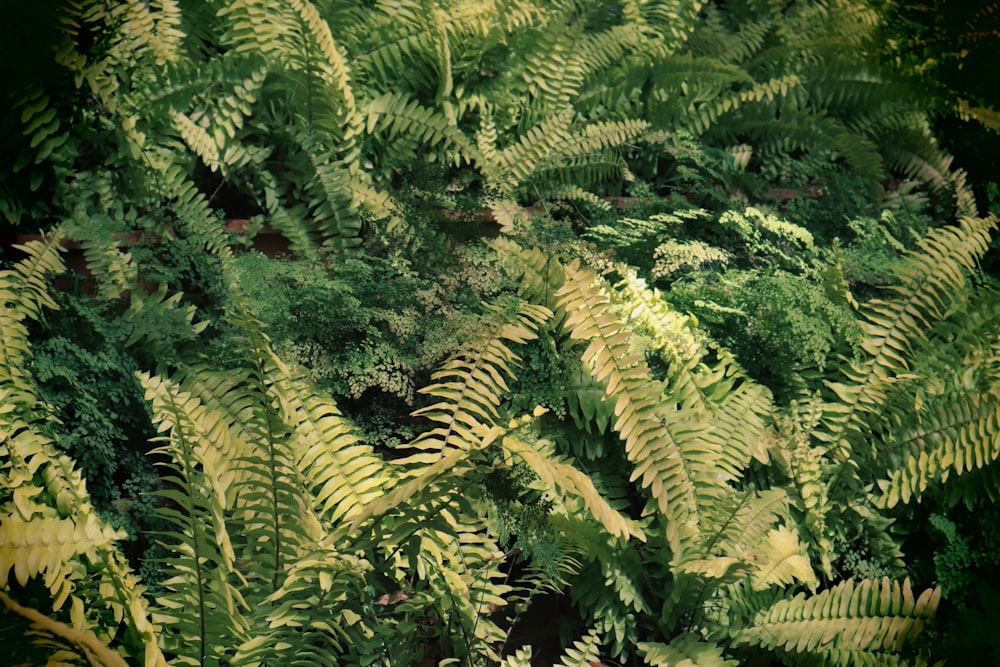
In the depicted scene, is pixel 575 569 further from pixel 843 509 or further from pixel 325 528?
pixel 843 509

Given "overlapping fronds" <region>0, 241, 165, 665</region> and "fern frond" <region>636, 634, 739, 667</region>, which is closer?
"overlapping fronds" <region>0, 241, 165, 665</region>

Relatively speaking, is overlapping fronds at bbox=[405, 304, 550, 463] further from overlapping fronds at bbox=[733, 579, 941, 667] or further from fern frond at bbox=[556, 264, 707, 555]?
overlapping fronds at bbox=[733, 579, 941, 667]

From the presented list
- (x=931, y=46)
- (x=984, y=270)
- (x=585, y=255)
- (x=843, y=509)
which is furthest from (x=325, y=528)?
(x=931, y=46)

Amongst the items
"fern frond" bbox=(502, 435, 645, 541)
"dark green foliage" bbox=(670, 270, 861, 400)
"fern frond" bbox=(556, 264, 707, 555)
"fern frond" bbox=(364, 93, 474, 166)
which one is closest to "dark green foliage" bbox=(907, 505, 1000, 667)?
"dark green foliage" bbox=(670, 270, 861, 400)

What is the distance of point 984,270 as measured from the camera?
12.5 feet

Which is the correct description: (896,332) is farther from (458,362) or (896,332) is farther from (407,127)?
(407,127)

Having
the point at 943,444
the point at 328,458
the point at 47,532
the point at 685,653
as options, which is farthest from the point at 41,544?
the point at 943,444

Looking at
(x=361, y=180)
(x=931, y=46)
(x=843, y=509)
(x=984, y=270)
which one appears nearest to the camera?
(x=843, y=509)

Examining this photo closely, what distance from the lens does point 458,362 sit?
215 centimetres

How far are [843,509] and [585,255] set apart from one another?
47.7 inches

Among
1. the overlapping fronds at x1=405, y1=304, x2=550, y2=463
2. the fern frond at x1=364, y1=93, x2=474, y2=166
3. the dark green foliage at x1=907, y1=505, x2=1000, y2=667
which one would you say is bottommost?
the dark green foliage at x1=907, y1=505, x2=1000, y2=667

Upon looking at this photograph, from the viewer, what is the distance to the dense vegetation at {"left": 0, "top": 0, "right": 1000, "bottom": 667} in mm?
1923

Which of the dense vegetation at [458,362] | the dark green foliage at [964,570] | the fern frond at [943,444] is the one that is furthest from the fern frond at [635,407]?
the dark green foliage at [964,570]

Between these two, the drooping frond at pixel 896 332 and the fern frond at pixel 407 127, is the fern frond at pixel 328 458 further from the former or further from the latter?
the drooping frond at pixel 896 332
